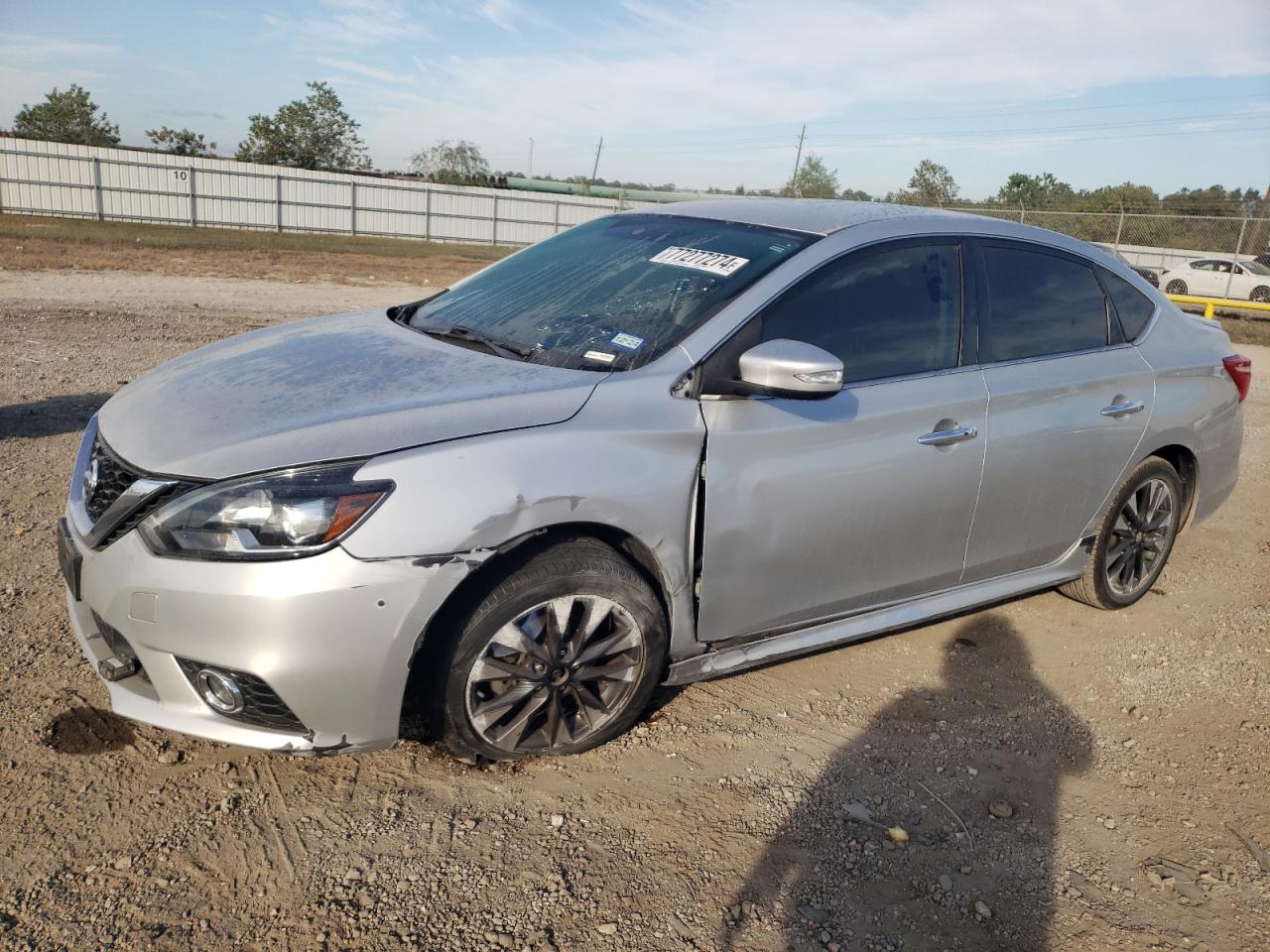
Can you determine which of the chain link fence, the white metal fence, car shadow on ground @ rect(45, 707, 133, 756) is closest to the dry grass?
the white metal fence

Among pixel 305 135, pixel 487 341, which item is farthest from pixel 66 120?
pixel 487 341

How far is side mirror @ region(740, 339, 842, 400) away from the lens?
2.92m

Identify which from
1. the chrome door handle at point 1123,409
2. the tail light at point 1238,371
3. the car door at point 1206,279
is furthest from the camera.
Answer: the car door at point 1206,279

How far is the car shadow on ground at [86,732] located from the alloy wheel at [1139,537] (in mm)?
4006

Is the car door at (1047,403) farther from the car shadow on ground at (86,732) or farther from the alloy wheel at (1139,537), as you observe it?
the car shadow on ground at (86,732)

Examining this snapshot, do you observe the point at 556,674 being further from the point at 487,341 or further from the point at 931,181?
the point at 931,181

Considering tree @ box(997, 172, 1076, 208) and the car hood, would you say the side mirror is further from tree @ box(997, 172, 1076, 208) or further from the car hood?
tree @ box(997, 172, 1076, 208)

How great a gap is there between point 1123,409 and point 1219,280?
24.8m

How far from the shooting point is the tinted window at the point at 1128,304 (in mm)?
4332

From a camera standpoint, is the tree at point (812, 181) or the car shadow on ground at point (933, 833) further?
the tree at point (812, 181)

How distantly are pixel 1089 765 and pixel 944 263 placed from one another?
6.16 ft

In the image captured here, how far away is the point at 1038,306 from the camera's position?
13.1 feet

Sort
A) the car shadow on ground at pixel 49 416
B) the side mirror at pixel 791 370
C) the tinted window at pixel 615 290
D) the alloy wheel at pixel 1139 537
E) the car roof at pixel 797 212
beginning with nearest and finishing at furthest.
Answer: the side mirror at pixel 791 370 < the tinted window at pixel 615 290 < the car roof at pixel 797 212 < the alloy wheel at pixel 1139 537 < the car shadow on ground at pixel 49 416

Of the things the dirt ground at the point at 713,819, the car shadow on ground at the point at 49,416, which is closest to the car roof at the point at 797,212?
the dirt ground at the point at 713,819
